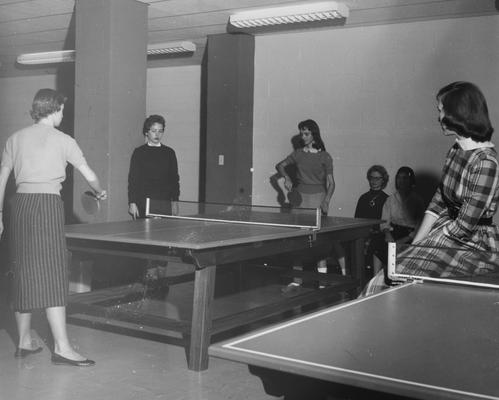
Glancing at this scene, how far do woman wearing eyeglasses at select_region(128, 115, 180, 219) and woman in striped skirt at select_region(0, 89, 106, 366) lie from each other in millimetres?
2011

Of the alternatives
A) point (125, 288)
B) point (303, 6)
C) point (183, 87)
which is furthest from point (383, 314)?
point (183, 87)

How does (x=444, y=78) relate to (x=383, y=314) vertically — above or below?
above

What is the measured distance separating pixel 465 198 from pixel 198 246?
1.40 metres

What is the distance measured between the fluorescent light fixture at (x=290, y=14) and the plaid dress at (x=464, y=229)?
3.91 meters

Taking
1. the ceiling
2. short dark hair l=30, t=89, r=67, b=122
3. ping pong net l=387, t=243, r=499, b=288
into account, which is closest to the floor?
ping pong net l=387, t=243, r=499, b=288

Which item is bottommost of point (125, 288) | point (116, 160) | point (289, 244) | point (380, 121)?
point (125, 288)

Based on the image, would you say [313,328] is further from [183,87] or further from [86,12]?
[183,87]

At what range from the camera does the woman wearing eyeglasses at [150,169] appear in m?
5.81

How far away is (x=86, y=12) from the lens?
608cm

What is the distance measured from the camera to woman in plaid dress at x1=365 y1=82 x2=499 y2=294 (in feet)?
8.58

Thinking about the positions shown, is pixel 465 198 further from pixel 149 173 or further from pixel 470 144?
pixel 149 173

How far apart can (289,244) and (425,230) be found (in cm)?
150

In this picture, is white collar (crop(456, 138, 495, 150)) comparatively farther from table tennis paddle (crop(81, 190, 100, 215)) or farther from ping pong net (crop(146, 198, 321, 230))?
table tennis paddle (crop(81, 190, 100, 215))

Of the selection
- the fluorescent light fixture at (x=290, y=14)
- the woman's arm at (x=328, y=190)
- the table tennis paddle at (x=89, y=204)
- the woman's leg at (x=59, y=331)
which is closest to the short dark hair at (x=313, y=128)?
the woman's arm at (x=328, y=190)
